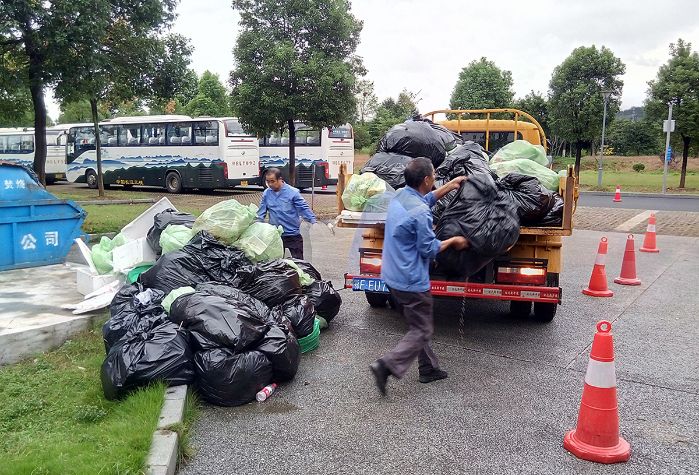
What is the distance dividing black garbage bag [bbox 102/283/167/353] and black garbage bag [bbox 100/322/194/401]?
0.16 meters

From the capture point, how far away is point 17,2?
→ 30.7 ft

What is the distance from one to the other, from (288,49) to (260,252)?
33.3 ft

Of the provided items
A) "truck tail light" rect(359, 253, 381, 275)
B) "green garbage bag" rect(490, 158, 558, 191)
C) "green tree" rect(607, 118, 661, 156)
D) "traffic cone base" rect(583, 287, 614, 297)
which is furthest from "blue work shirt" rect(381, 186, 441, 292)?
"green tree" rect(607, 118, 661, 156)

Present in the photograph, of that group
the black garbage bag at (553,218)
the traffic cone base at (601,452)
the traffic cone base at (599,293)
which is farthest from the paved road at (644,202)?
the traffic cone base at (601,452)

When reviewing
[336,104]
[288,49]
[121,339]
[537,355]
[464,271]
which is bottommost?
[537,355]

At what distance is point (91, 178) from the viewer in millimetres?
24484

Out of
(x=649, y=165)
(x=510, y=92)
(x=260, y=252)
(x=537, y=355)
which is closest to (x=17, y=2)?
(x=260, y=252)

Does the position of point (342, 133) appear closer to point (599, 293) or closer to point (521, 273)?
point (599, 293)

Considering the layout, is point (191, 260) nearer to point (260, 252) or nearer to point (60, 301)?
point (260, 252)

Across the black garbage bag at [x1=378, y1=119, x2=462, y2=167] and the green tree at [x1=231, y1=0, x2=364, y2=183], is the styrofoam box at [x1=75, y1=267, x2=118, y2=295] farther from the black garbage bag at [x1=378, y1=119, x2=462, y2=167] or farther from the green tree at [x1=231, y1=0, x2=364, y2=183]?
the green tree at [x1=231, y1=0, x2=364, y2=183]

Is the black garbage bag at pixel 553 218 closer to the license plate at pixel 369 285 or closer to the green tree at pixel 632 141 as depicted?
the license plate at pixel 369 285

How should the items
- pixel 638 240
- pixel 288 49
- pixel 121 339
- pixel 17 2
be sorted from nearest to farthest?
pixel 121 339, pixel 17 2, pixel 638 240, pixel 288 49

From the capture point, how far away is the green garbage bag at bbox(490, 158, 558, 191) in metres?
5.72

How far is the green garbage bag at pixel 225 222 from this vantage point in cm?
563
